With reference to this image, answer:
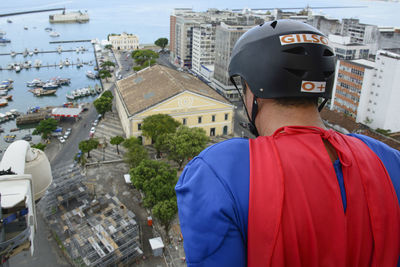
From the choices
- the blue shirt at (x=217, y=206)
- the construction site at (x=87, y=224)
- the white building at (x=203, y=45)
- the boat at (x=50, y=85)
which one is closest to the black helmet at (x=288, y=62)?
the blue shirt at (x=217, y=206)

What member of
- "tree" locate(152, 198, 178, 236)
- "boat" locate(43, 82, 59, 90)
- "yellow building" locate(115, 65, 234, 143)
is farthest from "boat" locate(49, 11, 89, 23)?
"tree" locate(152, 198, 178, 236)

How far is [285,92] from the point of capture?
233 centimetres

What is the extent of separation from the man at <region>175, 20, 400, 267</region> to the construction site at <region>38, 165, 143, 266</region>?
16037mm

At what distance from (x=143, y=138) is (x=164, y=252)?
14.8m

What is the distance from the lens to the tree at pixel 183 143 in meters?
25.4

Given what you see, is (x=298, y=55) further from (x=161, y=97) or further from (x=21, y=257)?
(x=161, y=97)

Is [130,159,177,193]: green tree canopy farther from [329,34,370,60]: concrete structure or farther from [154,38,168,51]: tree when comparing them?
[154,38,168,51]: tree

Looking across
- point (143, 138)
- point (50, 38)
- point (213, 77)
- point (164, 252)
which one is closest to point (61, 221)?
point (164, 252)

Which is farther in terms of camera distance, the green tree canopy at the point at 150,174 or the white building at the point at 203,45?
the white building at the point at 203,45

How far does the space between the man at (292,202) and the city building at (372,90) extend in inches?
1475

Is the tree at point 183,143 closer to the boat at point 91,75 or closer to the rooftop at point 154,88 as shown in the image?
the rooftop at point 154,88

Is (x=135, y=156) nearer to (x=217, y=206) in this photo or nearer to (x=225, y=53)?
(x=217, y=206)

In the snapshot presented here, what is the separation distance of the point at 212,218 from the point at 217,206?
0.07m

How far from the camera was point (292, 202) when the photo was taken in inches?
72.6
